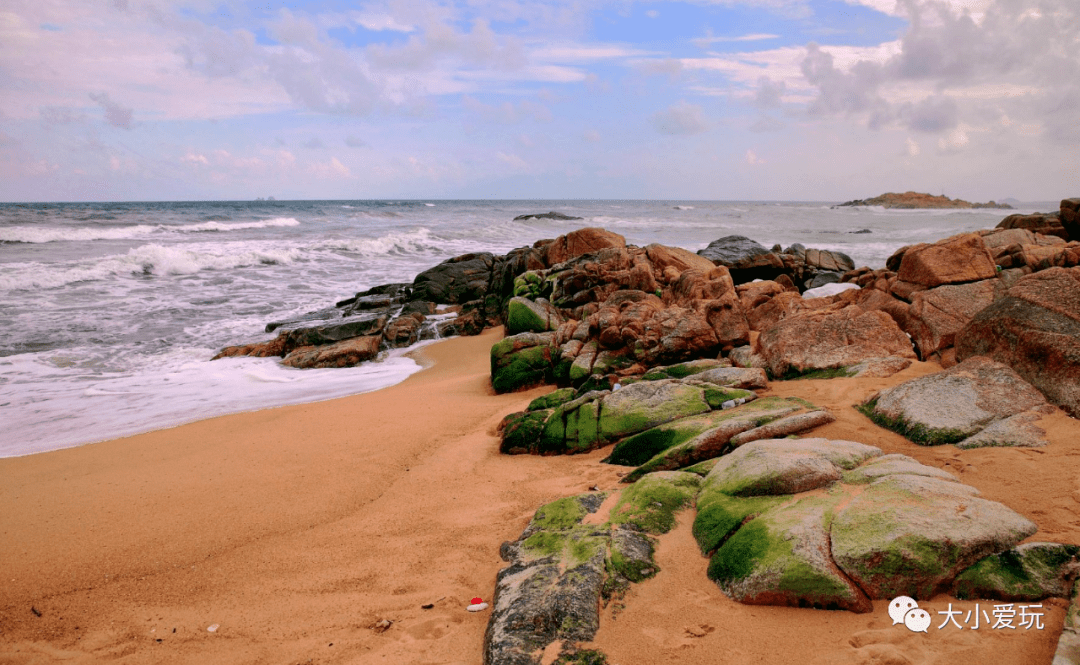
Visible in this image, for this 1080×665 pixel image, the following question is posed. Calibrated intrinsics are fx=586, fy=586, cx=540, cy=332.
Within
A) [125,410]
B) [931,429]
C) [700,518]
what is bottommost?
[125,410]

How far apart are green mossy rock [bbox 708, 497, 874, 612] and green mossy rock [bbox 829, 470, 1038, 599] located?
4.2 inches

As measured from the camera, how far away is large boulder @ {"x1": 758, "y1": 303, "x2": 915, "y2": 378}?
24.2ft

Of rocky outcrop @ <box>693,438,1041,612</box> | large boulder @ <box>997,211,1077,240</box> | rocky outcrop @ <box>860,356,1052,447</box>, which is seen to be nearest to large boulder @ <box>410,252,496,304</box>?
rocky outcrop @ <box>860,356,1052,447</box>

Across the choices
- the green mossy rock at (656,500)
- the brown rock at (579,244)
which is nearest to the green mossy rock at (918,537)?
the green mossy rock at (656,500)

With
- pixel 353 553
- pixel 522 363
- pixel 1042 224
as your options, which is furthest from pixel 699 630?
pixel 1042 224

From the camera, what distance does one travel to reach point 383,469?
256 inches

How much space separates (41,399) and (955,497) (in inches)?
496

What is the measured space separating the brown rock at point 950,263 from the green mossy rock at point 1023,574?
660 cm

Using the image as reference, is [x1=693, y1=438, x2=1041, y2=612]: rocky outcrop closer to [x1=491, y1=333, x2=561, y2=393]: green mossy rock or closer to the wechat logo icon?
the wechat logo icon

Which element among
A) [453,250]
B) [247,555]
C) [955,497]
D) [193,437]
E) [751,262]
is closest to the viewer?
[955,497]

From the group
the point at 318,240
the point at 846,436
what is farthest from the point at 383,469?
the point at 318,240

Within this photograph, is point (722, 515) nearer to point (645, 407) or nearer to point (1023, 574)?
point (1023, 574)

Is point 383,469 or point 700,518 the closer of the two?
point 700,518

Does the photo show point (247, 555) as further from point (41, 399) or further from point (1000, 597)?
point (41, 399)
